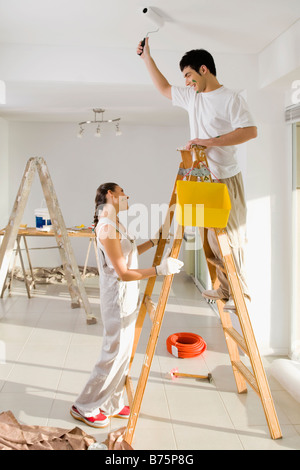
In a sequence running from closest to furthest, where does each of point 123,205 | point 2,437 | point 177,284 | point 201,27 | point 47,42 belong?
point 2,437 → point 123,205 → point 201,27 → point 47,42 → point 177,284

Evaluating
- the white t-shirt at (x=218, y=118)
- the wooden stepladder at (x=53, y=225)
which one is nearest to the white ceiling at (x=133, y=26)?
the white t-shirt at (x=218, y=118)

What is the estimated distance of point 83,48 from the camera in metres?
4.24

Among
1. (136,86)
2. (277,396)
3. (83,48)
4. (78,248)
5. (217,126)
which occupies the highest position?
(83,48)

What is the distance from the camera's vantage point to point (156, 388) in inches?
154

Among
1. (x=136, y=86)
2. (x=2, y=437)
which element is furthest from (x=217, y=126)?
(x=2, y=437)

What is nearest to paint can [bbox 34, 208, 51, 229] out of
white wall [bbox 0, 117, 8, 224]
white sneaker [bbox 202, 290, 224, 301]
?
white wall [bbox 0, 117, 8, 224]

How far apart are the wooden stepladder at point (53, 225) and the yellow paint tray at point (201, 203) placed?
2.59 m

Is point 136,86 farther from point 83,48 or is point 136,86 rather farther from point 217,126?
point 217,126

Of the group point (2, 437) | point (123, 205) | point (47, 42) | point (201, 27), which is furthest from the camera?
point (47, 42)

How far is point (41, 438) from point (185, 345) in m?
1.95

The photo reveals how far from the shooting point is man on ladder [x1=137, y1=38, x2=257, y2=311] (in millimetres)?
2801

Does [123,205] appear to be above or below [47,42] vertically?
below

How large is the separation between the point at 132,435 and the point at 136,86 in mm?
2953

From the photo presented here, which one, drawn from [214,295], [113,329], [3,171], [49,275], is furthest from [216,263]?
[3,171]
